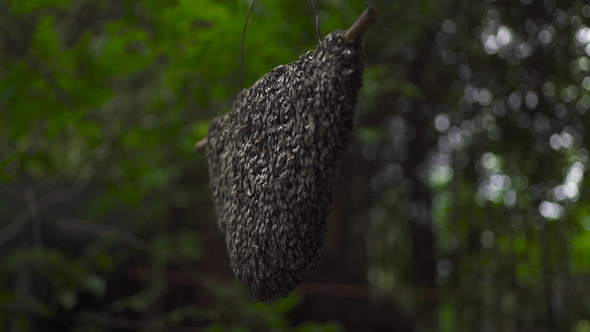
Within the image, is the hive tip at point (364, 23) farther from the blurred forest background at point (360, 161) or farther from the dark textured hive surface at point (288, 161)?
the blurred forest background at point (360, 161)

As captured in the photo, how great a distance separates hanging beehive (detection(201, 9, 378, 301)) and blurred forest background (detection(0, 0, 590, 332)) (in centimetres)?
64

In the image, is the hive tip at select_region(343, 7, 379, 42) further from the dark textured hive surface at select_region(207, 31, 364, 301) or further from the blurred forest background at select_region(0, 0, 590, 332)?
the blurred forest background at select_region(0, 0, 590, 332)

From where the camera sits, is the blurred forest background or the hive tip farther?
the blurred forest background

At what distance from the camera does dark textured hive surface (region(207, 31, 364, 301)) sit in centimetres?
59

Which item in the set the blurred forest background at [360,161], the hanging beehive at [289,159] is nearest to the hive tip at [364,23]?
the hanging beehive at [289,159]

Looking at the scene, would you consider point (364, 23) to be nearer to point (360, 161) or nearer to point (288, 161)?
point (288, 161)

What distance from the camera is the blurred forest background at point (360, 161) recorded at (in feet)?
4.98

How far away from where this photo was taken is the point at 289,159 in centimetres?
65

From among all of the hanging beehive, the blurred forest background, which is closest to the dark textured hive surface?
the hanging beehive

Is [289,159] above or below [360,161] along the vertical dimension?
above

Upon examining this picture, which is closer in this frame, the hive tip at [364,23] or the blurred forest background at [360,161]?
the hive tip at [364,23]

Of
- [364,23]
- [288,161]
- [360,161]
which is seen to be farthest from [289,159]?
[360,161]

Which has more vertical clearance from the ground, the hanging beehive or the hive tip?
the hive tip

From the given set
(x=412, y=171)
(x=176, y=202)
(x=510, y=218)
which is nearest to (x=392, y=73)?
(x=412, y=171)
